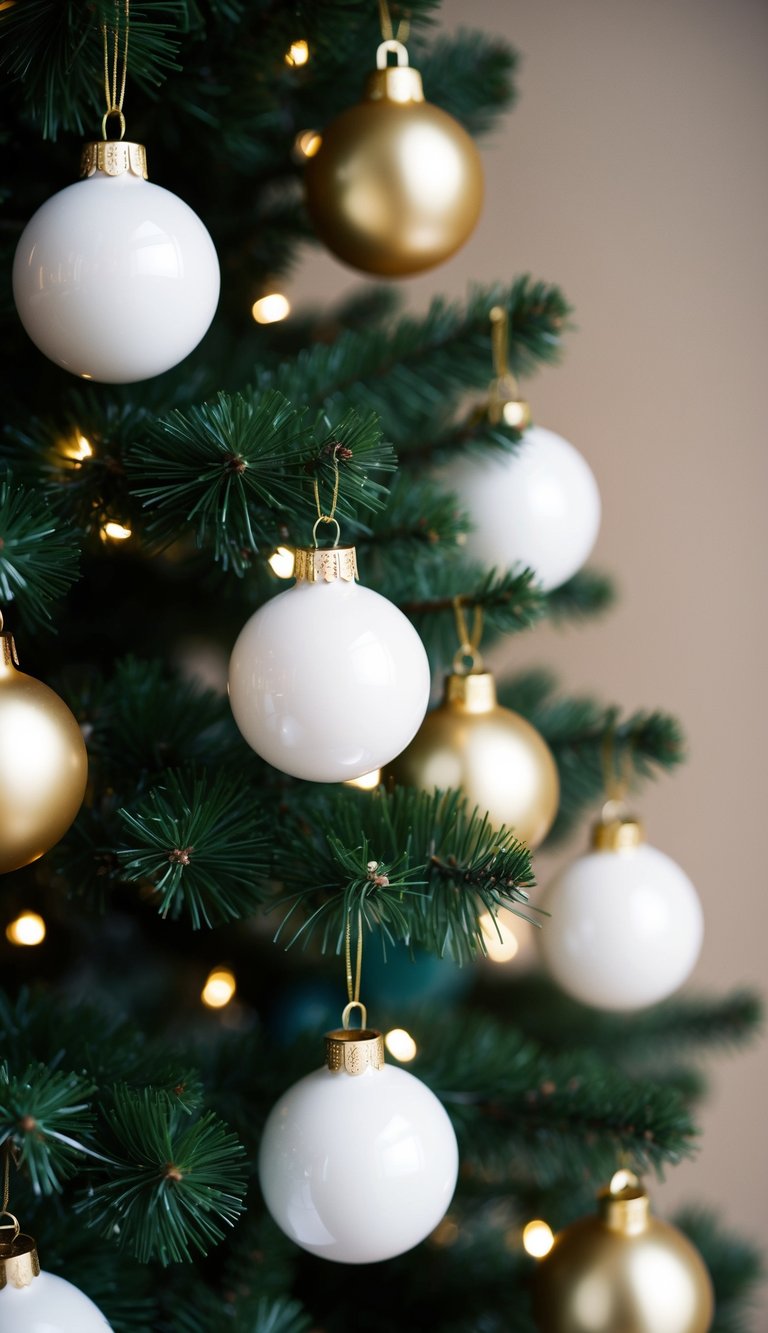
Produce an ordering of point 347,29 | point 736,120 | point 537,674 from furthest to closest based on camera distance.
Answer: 1. point 736,120
2. point 537,674
3. point 347,29

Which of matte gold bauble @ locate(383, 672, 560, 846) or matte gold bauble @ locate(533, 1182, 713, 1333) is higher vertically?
matte gold bauble @ locate(383, 672, 560, 846)

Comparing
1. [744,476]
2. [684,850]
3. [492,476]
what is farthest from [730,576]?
[492,476]

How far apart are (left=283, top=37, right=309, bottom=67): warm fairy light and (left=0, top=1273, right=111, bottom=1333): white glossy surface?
63 centimetres

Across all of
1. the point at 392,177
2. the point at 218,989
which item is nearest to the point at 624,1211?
the point at 218,989

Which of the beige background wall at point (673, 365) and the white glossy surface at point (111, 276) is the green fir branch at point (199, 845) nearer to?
the white glossy surface at point (111, 276)

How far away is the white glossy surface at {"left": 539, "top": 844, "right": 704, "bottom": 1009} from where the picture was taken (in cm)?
68

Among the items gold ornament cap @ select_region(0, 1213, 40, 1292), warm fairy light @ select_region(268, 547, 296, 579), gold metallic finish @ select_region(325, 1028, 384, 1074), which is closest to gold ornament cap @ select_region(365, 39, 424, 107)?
warm fairy light @ select_region(268, 547, 296, 579)

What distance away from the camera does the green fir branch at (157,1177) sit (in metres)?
0.45

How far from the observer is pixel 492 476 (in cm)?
66

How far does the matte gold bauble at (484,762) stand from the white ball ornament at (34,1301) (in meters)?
0.28

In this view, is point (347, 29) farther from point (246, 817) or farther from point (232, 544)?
point (246, 817)

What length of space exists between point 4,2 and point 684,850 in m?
1.04

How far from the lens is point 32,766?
0.46 meters

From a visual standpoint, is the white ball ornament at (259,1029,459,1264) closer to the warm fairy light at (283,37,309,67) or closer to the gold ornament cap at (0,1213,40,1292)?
the gold ornament cap at (0,1213,40,1292)
